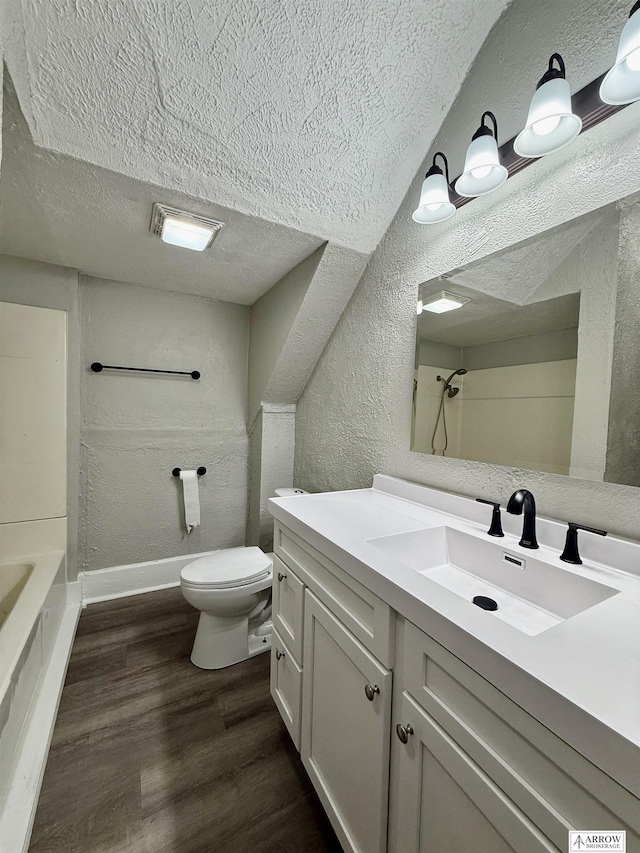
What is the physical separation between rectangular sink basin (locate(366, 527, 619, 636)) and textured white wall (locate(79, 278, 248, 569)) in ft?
6.01

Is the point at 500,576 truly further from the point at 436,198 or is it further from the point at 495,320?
the point at 436,198

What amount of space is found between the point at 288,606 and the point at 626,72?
1742 mm

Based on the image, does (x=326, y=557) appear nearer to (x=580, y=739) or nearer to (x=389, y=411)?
(x=580, y=739)

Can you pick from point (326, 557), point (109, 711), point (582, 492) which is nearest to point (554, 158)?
point (582, 492)

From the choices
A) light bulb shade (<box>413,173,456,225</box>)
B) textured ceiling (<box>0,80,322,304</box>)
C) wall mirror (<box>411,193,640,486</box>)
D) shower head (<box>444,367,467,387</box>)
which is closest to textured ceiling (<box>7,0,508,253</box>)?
textured ceiling (<box>0,80,322,304</box>)

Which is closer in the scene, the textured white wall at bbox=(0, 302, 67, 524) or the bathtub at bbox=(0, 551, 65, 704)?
the bathtub at bbox=(0, 551, 65, 704)

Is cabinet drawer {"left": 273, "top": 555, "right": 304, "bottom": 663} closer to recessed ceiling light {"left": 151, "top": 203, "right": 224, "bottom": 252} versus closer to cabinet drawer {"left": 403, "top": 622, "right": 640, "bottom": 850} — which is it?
cabinet drawer {"left": 403, "top": 622, "right": 640, "bottom": 850}

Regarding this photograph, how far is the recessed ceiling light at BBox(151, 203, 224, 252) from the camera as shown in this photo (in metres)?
1.46

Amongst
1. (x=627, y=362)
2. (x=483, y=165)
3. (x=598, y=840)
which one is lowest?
(x=598, y=840)

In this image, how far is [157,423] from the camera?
238cm

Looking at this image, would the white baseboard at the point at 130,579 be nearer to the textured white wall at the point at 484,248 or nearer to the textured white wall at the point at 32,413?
the textured white wall at the point at 32,413

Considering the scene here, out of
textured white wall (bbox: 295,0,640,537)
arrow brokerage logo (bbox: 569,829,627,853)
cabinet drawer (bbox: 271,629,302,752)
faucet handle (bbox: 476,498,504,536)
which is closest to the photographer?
arrow brokerage logo (bbox: 569,829,627,853)

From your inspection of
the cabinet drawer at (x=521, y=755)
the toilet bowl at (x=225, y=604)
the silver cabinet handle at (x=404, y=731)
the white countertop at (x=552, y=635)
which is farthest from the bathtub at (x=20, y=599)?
the cabinet drawer at (x=521, y=755)

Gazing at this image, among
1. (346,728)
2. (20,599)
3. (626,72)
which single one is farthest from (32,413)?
(626,72)
